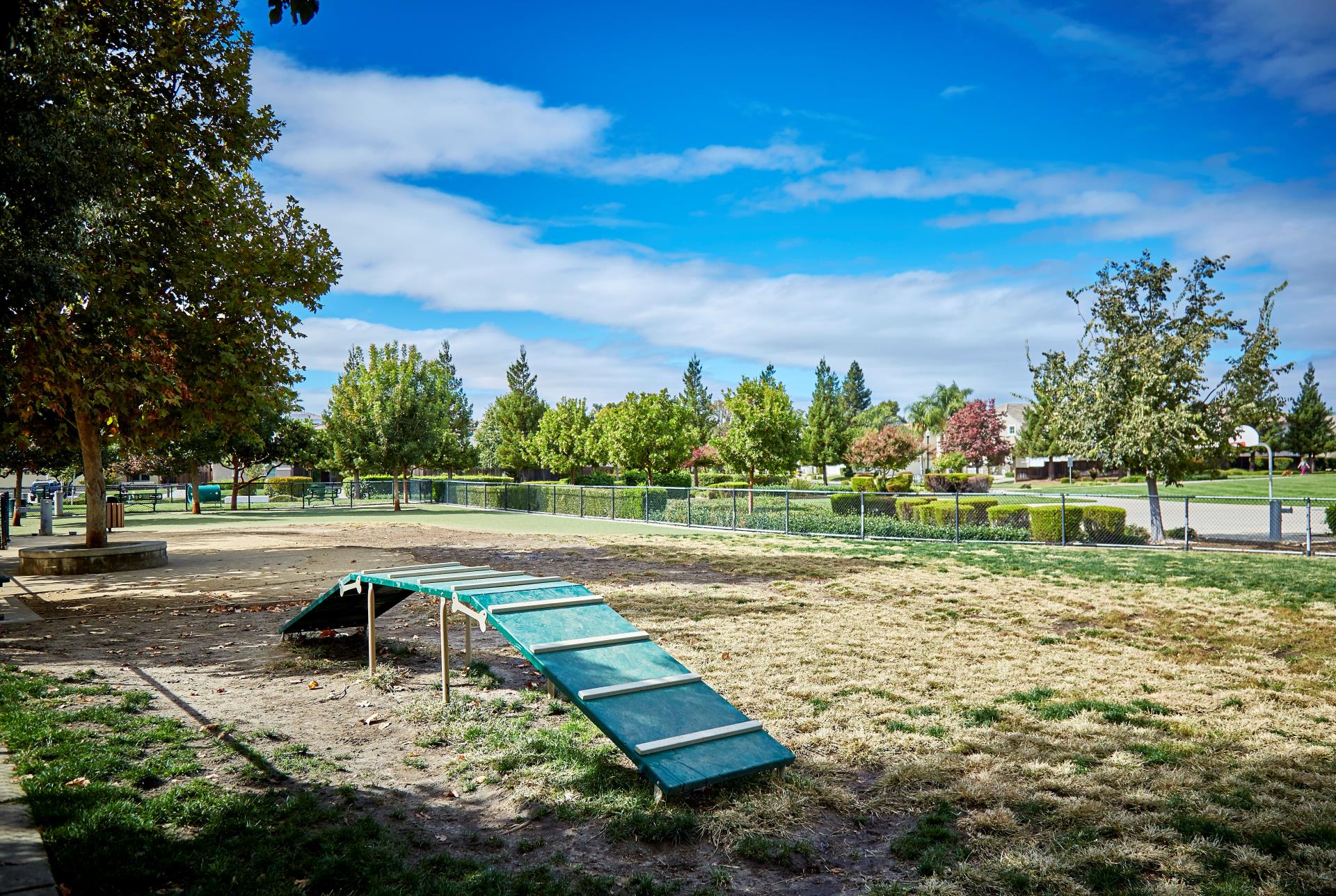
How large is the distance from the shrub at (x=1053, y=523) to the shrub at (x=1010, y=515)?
63 cm

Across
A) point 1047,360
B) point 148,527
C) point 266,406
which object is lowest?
point 148,527

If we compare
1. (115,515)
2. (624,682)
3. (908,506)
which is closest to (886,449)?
(908,506)

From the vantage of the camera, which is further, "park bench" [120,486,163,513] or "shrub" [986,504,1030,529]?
"park bench" [120,486,163,513]

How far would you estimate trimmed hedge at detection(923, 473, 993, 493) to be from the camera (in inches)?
1666

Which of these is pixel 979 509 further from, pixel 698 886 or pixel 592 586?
pixel 698 886

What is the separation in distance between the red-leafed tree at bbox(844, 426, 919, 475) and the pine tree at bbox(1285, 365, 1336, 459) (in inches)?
1503

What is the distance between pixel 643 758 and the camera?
14.9 feet

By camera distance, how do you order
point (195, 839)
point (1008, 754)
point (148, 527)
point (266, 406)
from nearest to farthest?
point (195, 839) < point (1008, 754) < point (266, 406) < point (148, 527)

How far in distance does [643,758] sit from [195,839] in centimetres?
228

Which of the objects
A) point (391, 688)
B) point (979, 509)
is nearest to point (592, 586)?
point (391, 688)

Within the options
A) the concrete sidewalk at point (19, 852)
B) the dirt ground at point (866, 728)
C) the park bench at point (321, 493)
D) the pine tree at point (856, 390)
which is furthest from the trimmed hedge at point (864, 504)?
the pine tree at point (856, 390)

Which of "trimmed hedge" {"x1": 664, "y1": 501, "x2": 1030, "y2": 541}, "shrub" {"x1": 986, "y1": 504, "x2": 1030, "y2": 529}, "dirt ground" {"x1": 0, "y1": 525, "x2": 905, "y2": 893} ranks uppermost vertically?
"shrub" {"x1": 986, "y1": 504, "x2": 1030, "y2": 529}

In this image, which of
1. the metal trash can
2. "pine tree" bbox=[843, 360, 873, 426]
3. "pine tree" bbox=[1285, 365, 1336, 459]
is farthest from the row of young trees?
"pine tree" bbox=[843, 360, 873, 426]

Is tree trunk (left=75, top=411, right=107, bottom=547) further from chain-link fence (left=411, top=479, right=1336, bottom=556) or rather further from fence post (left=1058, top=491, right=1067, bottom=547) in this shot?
fence post (left=1058, top=491, right=1067, bottom=547)
